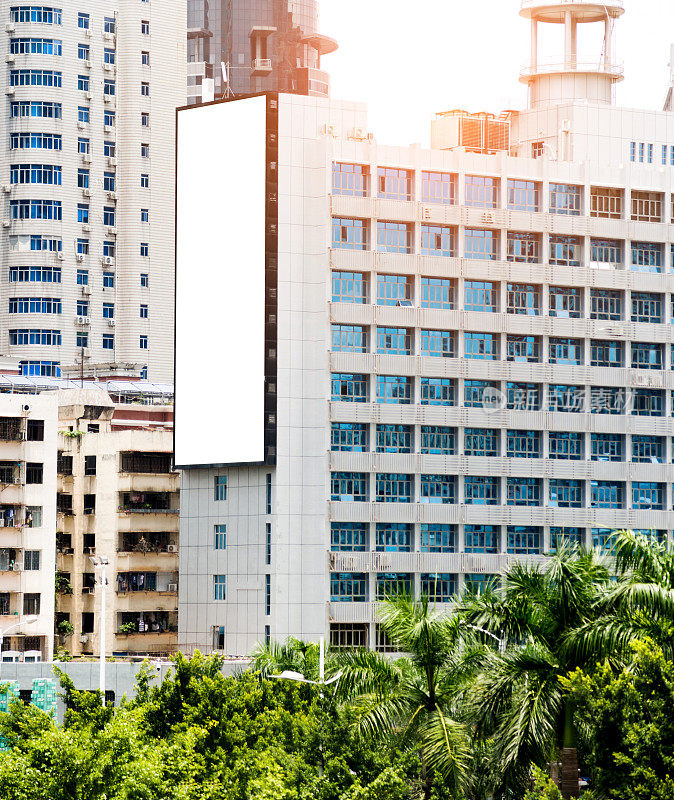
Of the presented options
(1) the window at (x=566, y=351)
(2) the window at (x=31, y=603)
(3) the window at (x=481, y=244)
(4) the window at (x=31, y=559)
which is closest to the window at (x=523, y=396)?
(1) the window at (x=566, y=351)

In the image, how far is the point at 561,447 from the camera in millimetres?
99625

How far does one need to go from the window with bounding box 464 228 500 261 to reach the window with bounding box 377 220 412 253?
12.9 feet

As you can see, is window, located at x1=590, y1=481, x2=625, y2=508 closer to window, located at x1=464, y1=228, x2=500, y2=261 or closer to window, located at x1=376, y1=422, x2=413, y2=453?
window, located at x1=376, y1=422, x2=413, y2=453

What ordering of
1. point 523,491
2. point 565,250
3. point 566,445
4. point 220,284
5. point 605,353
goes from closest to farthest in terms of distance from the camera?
Result: point 220,284 < point 523,491 < point 566,445 < point 565,250 < point 605,353

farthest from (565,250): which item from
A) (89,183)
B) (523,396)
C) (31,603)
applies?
(89,183)

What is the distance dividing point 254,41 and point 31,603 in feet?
245

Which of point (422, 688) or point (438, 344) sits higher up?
point (438, 344)

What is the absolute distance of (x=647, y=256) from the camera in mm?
103312

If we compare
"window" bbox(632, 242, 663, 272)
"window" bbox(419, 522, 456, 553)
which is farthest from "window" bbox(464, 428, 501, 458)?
"window" bbox(632, 242, 663, 272)

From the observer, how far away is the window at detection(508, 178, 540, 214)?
99688 millimetres

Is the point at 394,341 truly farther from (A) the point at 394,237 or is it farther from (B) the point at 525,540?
(B) the point at 525,540

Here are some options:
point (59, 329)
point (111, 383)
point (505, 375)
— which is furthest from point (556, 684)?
point (59, 329)

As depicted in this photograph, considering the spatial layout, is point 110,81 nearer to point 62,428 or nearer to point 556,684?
point 62,428

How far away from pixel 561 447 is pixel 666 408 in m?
7.92
